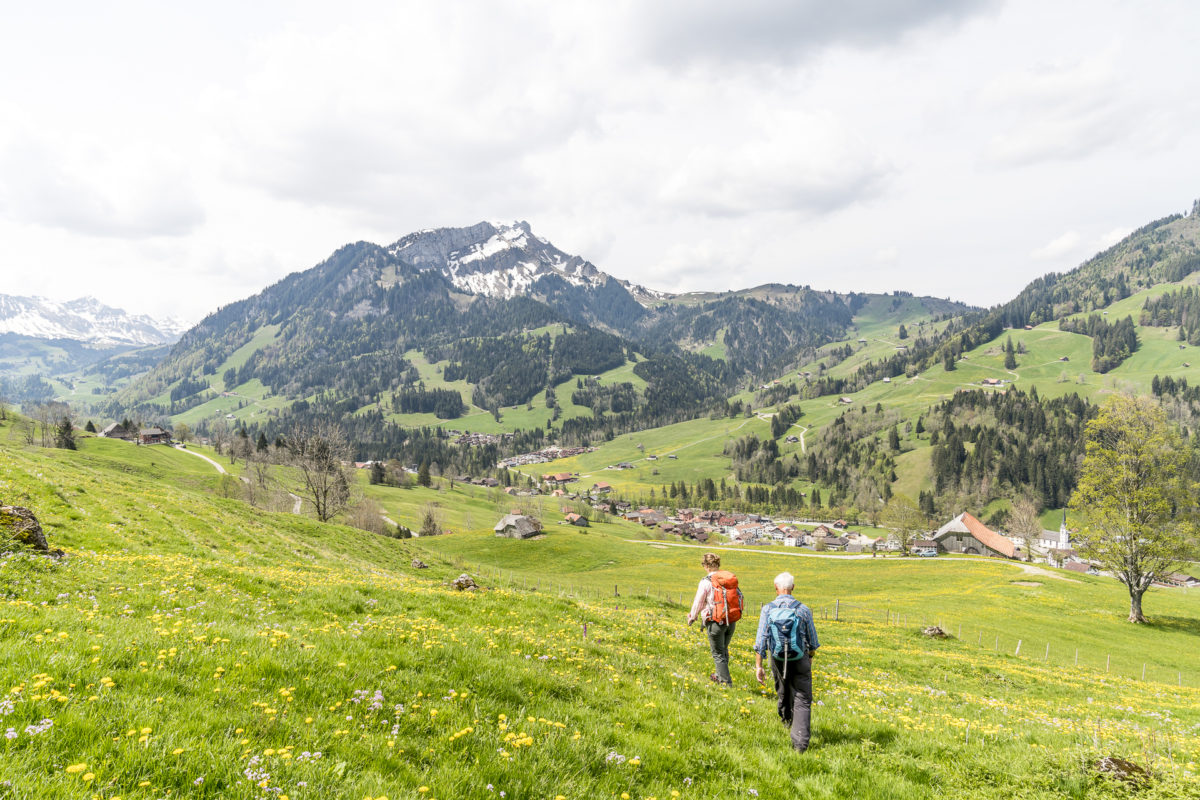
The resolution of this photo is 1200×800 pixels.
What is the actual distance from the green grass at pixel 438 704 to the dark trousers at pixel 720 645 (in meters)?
0.75

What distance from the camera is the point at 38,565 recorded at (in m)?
14.7

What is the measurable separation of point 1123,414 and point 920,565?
55.4 meters

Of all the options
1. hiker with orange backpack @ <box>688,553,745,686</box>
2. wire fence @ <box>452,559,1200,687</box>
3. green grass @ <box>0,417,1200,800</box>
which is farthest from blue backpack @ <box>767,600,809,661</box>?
wire fence @ <box>452,559,1200,687</box>

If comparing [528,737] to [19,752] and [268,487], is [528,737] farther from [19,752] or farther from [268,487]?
[268,487]

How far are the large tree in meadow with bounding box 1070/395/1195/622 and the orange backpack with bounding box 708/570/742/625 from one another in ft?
174

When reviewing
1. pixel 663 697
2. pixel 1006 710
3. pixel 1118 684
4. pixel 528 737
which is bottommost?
pixel 1118 684

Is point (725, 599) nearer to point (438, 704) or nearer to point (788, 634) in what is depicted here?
point (788, 634)

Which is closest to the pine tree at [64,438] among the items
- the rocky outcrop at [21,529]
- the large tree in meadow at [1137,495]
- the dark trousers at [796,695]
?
the rocky outcrop at [21,529]

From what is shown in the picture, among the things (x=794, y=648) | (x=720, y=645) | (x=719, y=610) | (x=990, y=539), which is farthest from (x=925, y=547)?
(x=794, y=648)

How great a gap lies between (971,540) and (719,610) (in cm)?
19137

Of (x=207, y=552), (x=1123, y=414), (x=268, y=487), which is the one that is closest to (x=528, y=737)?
(x=207, y=552)

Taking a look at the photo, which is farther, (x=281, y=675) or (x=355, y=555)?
(x=355, y=555)

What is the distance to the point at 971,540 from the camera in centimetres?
16388

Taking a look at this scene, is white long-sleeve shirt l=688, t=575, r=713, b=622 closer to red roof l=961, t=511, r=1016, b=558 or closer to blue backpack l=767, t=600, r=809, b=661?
blue backpack l=767, t=600, r=809, b=661
